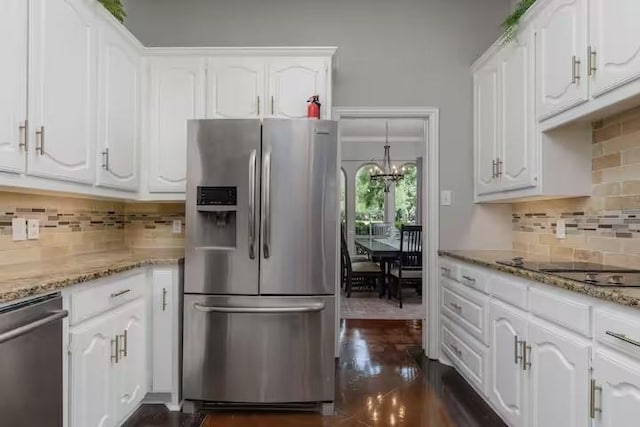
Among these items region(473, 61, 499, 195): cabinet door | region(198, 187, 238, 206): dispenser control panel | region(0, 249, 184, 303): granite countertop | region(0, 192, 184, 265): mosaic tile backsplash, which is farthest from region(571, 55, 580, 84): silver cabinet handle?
region(0, 192, 184, 265): mosaic tile backsplash

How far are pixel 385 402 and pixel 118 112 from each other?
7.64 feet

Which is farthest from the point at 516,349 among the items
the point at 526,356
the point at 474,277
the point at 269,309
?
the point at 269,309

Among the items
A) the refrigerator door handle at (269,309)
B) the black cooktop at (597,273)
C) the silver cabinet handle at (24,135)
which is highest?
the silver cabinet handle at (24,135)

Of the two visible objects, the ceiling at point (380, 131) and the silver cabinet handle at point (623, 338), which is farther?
the ceiling at point (380, 131)

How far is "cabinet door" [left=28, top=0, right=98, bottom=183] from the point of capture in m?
1.75

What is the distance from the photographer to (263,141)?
240 cm

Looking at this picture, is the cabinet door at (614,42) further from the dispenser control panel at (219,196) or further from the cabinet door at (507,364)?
the dispenser control panel at (219,196)

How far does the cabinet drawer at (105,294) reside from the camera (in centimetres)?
170

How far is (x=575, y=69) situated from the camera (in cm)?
197

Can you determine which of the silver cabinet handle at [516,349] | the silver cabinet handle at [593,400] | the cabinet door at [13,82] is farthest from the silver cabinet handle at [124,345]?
the silver cabinet handle at [593,400]

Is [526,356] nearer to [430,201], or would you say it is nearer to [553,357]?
[553,357]

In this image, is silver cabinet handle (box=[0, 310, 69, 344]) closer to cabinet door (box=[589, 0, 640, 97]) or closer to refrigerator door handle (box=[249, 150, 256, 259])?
refrigerator door handle (box=[249, 150, 256, 259])

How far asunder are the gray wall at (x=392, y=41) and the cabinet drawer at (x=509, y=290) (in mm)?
1094

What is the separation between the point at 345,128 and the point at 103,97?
17.1 ft
